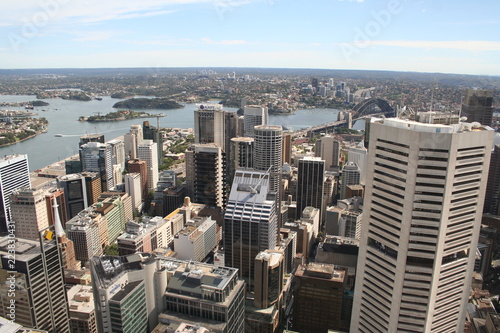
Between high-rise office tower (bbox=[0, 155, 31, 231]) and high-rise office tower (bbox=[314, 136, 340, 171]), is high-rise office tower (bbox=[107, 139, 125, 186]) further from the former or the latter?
high-rise office tower (bbox=[314, 136, 340, 171])

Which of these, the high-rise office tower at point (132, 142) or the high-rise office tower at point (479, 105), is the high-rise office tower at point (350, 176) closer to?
the high-rise office tower at point (479, 105)

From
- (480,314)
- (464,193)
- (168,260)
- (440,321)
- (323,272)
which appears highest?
(464,193)

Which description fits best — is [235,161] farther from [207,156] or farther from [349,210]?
[349,210]

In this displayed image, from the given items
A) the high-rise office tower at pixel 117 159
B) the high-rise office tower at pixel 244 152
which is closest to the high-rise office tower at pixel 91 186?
the high-rise office tower at pixel 117 159

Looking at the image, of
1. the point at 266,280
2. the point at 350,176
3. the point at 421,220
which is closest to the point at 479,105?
the point at 350,176

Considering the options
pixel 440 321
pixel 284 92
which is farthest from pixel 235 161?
pixel 284 92

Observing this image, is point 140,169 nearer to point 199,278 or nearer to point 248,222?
point 248,222
